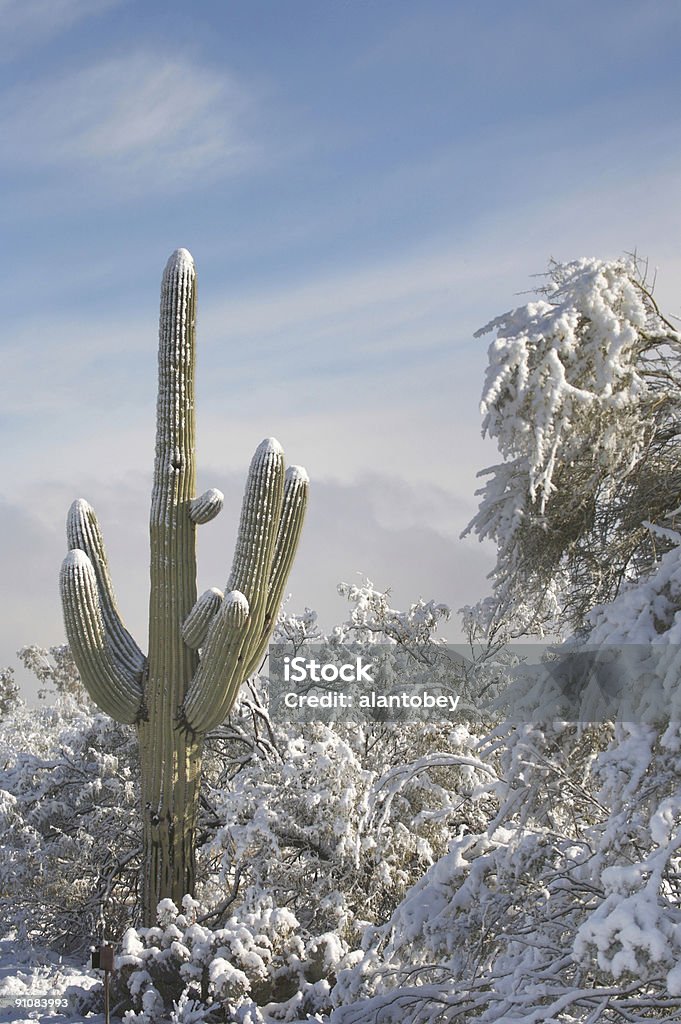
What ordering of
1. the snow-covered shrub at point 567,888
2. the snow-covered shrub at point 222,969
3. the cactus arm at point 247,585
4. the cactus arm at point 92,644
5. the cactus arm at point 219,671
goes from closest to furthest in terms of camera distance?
the snow-covered shrub at point 567,888, the snow-covered shrub at point 222,969, the cactus arm at point 219,671, the cactus arm at point 247,585, the cactus arm at point 92,644

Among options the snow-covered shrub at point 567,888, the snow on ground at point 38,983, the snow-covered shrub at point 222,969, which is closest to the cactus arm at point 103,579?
the snow-covered shrub at point 222,969

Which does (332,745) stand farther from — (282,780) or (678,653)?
(678,653)

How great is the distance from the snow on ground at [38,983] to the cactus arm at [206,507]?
4365mm

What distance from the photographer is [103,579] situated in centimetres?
1077

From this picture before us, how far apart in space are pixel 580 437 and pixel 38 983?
324 inches

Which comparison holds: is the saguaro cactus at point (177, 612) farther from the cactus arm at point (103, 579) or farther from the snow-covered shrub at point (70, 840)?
the snow-covered shrub at point (70, 840)

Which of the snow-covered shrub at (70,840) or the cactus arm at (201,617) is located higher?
the cactus arm at (201,617)

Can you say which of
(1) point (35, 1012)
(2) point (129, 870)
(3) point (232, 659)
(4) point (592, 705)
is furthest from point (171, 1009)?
(4) point (592, 705)

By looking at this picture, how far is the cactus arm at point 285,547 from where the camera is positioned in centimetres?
1029

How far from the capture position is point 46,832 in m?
12.6

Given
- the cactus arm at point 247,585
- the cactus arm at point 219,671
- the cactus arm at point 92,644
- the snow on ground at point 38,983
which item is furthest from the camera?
the cactus arm at point 92,644

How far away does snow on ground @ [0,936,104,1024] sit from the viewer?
362 inches

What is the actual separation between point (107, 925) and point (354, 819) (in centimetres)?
385

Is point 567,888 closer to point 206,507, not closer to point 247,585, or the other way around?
point 247,585
